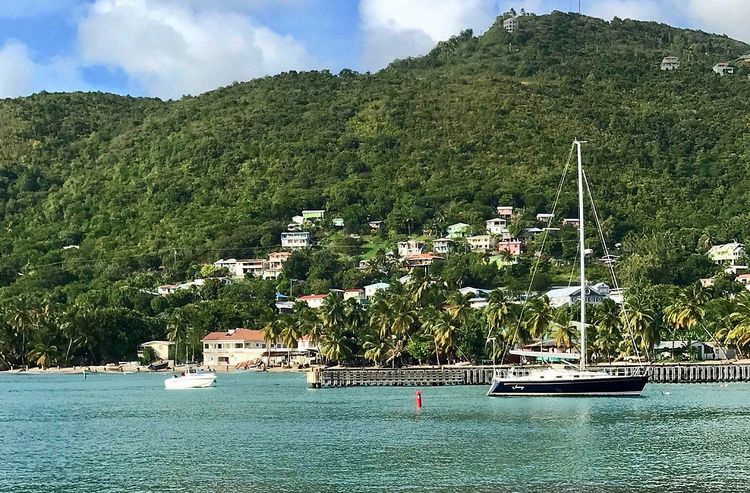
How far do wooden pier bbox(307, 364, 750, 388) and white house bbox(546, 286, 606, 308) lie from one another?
54.5 m

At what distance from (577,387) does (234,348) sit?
9140 cm

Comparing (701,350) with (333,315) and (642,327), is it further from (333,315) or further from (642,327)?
Result: (333,315)

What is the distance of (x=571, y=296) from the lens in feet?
543

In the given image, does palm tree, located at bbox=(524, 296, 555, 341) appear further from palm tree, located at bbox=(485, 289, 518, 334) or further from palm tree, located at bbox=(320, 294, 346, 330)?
palm tree, located at bbox=(320, 294, 346, 330)

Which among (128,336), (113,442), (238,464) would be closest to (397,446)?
(238,464)

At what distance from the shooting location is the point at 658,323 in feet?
411

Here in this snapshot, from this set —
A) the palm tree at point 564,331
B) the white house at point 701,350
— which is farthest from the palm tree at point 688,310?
the palm tree at point 564,331

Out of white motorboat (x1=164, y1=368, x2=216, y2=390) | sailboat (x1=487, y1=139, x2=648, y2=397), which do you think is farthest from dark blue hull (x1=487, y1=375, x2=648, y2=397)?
white motorboat (x1=164, y1=368, x2=216, y2=390)

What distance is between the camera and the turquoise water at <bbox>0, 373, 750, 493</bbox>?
151ft

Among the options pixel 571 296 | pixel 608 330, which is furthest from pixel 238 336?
pixel 608 330

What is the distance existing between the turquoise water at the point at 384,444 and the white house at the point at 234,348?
6971 centimetres

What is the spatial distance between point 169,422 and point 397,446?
70.4 ft

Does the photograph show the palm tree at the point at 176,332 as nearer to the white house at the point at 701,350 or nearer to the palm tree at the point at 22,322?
the palm tree at the point at 22,322

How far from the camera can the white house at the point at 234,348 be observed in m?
164
